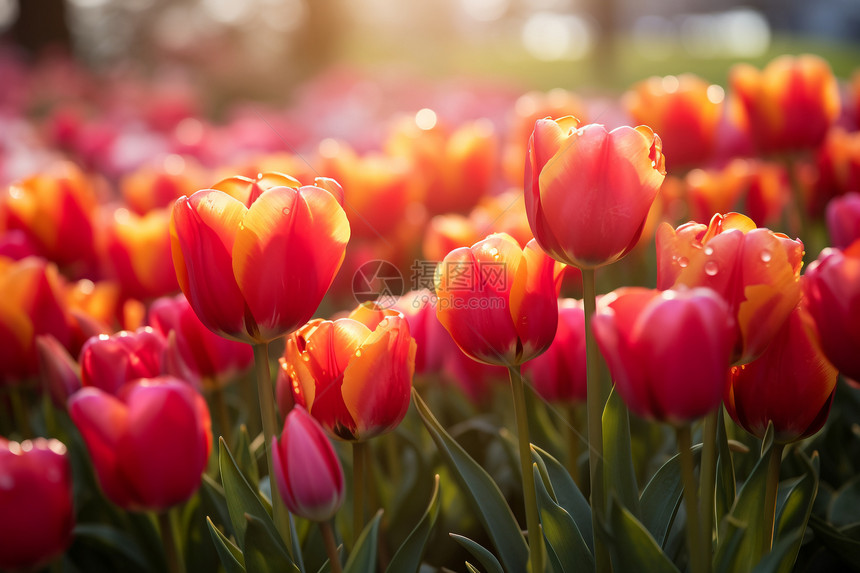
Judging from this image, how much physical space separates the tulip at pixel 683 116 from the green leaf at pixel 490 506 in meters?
1.27

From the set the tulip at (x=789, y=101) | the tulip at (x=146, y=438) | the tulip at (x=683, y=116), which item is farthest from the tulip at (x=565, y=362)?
the tulip at (x=789, y=101)

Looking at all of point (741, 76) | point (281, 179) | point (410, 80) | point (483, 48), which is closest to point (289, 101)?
point (410, 80)

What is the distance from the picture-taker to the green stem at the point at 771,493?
921 millimetres

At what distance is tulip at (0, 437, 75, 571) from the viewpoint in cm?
91

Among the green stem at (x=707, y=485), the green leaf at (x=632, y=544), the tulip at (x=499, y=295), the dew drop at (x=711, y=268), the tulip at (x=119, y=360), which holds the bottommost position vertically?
the green leaf at (x=632, y=544)

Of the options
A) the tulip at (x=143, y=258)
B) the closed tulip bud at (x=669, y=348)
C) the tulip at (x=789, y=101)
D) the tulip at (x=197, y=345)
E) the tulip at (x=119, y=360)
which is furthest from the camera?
the tulip at (x=789, y=101)

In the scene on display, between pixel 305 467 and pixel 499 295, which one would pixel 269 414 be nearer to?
pixel 305 467

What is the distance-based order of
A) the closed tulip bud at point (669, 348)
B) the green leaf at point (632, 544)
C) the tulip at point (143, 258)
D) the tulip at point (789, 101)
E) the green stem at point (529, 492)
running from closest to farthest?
1. the closed tulip bud at point (669, 348)
2. the green leaf at point (632, 544)
3. the green stem at point (529, 492)
4. the tulip at point (143, 258)
5. the tulip at point (789, 101)

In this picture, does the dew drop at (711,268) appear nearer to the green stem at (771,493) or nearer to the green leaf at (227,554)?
the green stem at (771,493)

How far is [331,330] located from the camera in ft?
3.01

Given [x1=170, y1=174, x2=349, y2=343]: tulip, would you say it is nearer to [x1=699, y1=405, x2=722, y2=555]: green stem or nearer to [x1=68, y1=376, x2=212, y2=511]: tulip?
[x1=68, y1=376, x2=212, y2=511]: tulip

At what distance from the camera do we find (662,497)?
992mm

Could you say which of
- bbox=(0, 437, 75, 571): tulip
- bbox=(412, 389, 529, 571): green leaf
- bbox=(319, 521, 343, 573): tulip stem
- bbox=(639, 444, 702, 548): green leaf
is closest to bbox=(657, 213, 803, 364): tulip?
bbox=(639, 444, 702, 548): green leaf

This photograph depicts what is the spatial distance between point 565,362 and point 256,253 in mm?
596
